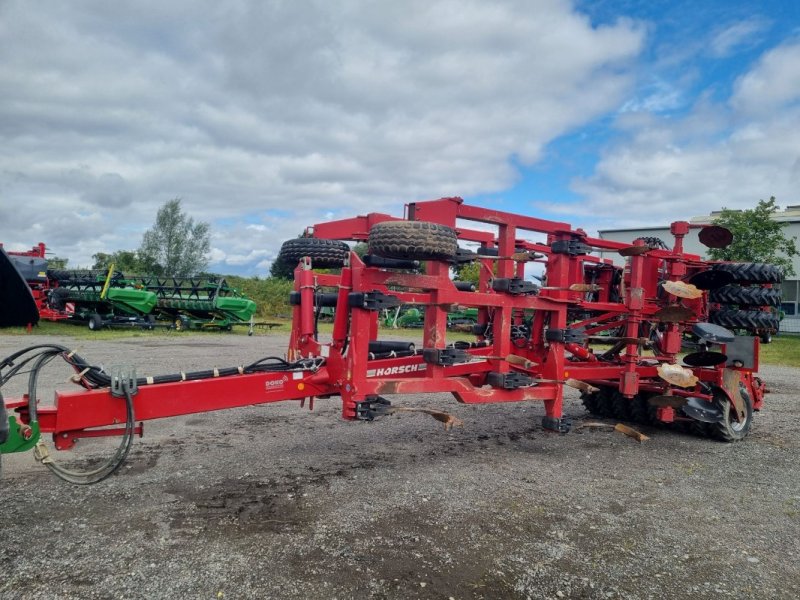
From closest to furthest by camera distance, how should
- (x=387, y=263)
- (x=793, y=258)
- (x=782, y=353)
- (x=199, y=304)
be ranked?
1. (x=387, y=263)
2. (x=782, y=353)
3. (x=199, y=304)
4. (x=793, y=258)

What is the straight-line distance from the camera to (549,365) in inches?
222

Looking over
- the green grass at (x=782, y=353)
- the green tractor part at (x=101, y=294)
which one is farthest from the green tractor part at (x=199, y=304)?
the green grass at (x=782, y=353)

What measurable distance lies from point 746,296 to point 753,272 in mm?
279

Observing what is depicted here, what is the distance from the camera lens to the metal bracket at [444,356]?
479 cm

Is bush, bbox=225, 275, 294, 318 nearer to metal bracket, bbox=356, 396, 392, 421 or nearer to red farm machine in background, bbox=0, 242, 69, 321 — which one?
red farm machine in background, bbox=0, 242, 69, 321

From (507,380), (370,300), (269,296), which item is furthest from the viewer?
(269,296)

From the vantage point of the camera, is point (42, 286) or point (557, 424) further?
point (42, 286)

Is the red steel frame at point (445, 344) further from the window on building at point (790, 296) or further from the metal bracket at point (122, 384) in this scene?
the window on building at point (790, 296)

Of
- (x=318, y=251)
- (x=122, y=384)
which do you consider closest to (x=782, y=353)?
(x=318, y=251)

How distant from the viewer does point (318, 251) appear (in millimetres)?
5387

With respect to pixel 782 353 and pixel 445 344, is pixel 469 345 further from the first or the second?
pixel 782 353

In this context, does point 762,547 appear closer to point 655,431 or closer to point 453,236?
point 453,236

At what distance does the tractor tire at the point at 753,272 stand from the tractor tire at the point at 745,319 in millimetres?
364

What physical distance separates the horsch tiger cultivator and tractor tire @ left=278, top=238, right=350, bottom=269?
0.01 m
